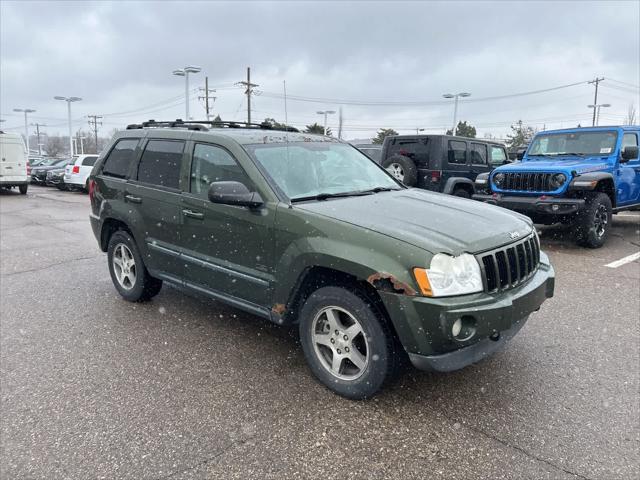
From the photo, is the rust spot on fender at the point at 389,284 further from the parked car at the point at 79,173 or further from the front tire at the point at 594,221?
the parked car at the point at 79,173

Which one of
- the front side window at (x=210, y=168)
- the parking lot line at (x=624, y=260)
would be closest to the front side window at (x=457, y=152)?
the parking lot line at (x=624, y=260)

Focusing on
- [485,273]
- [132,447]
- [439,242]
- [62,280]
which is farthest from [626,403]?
[62,280]

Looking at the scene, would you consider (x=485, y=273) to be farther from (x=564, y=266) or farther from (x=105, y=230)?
(x=564, y=266)

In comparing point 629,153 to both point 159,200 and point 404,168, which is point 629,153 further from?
point 159,200

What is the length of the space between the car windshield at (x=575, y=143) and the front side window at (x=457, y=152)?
1810mm

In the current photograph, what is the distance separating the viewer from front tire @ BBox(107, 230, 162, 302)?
16.0 ft

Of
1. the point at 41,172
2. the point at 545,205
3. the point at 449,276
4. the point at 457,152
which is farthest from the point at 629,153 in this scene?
the point at 41,172

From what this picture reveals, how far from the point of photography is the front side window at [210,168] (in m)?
3.79

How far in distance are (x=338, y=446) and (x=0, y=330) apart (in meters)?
3.53

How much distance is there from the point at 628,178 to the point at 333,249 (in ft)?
25.8

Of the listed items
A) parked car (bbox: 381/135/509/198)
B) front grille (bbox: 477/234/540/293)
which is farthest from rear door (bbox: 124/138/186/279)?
parked car (bbox: 381/135/509/198)

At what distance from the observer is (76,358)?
→ 3852 millimetres

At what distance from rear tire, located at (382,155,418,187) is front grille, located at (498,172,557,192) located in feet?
7.82

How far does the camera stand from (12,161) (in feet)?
61.0
